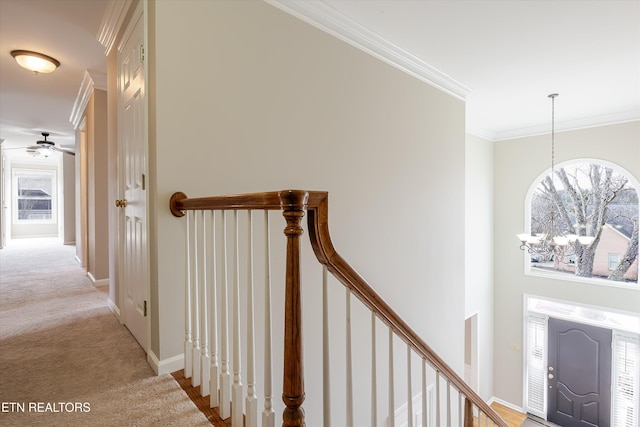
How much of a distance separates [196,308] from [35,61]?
2991mm

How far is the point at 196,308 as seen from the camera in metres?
1.48

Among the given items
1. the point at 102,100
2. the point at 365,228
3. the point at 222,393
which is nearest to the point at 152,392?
the point at 222,393

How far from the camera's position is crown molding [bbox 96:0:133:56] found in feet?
6.67

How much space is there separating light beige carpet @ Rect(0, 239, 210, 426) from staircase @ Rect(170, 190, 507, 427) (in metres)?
0.18

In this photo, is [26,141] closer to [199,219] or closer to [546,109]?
[199,219]

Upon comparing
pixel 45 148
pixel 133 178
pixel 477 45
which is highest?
pixel 477 45

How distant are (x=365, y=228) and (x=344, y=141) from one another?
73cm

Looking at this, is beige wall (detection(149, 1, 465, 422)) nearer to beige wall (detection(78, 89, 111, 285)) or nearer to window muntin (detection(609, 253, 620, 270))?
beige wall (detection(78, 89, 111, 285))

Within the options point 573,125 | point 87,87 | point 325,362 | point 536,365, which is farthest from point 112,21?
point 536,365

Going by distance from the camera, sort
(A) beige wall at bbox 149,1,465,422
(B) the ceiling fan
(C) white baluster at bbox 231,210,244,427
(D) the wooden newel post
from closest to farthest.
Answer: (D) the wooden newel post, (C) white baluster at bbox 231,210,244,427, (A) beige wall at bbox 149,1,465,422, (B) the ceiling fan

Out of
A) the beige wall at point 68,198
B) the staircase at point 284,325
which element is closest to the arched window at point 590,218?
the staircase at point 284,325

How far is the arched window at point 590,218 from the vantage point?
4715 mm

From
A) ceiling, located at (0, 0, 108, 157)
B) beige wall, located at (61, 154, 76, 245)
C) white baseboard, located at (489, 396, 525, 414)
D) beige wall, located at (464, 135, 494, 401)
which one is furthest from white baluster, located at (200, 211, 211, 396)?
beige wall, located at (61, 154, 76, 245)

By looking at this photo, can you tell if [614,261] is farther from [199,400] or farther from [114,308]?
[114,308]
